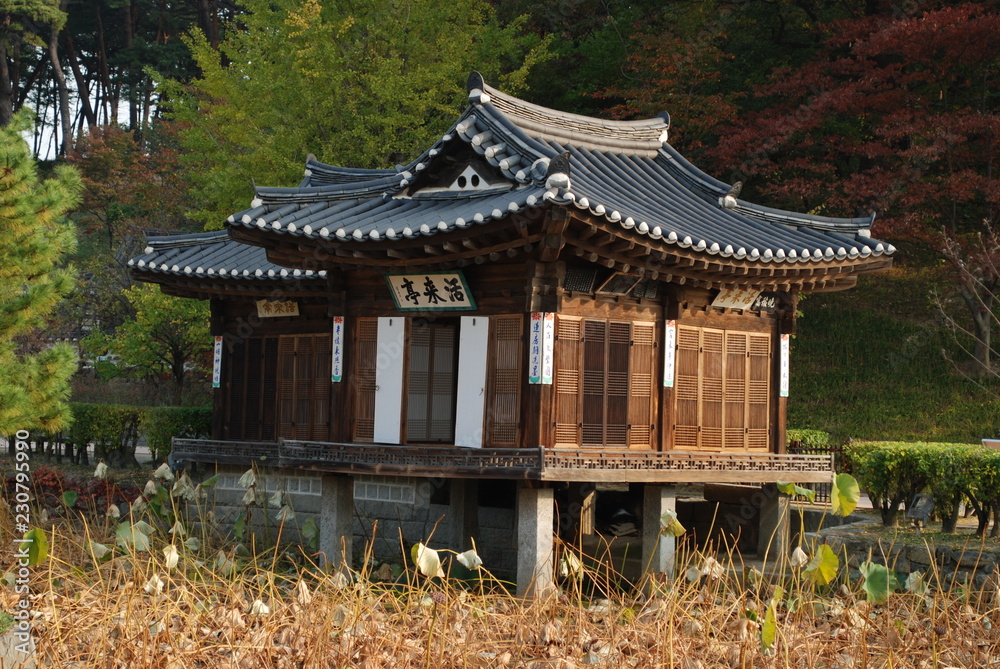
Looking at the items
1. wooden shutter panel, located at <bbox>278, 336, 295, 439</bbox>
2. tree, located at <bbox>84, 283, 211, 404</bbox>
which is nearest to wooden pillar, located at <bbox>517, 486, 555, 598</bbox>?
wooden shutter panel, located at <bbox>278, 336, 295, 439</bbox>

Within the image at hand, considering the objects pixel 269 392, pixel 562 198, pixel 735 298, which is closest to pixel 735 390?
pixel 735 298

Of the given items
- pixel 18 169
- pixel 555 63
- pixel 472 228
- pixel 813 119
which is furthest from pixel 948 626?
pixel 555 63

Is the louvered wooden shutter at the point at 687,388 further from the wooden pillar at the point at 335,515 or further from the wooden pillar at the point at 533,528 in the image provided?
the wooden pillar at the point at 335,515

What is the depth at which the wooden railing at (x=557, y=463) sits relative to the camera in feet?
39.5

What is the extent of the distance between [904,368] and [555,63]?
45.9ft

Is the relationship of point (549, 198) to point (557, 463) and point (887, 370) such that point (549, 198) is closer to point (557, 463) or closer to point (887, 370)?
point (557, 463)

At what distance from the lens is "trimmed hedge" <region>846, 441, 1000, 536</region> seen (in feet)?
46.5

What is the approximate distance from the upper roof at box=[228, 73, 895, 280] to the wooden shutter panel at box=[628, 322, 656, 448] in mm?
1528

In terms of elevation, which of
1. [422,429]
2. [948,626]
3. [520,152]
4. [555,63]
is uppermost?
[555,63]

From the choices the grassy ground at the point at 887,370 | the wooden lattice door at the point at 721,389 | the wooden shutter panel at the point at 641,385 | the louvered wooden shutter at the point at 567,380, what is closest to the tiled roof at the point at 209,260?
the louvered wooden shutter at the point at 567,380

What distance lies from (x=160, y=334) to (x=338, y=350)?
1322cm

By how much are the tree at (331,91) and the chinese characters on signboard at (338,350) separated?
9579 mm

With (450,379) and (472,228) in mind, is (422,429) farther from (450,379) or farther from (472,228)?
(472,228)

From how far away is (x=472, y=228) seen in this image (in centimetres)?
1191
